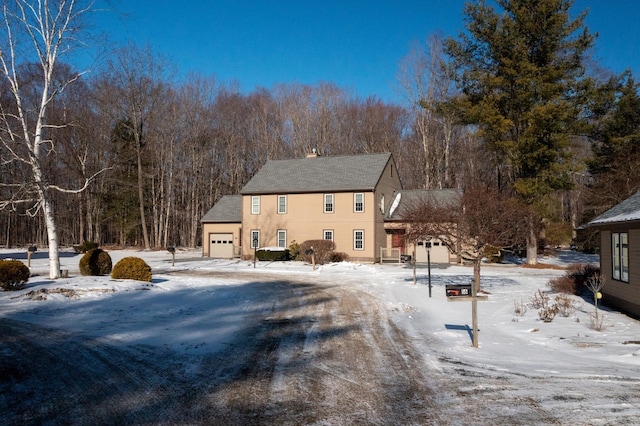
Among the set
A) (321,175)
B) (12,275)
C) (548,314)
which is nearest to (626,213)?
(548,314)

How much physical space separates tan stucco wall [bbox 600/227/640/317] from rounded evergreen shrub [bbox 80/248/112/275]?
1676 centimetres

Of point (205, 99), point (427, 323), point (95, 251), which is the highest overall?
point (205, 99)

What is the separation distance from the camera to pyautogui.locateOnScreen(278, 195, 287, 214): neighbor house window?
3197 cm

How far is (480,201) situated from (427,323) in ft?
20.3

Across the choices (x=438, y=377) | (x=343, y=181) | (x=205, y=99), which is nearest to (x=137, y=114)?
(x=205, y=99)

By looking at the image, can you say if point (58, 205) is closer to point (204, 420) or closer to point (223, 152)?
point (223, 152)

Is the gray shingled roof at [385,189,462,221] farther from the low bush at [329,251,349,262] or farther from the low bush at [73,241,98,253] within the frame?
the low bush at [73,241,98,253]

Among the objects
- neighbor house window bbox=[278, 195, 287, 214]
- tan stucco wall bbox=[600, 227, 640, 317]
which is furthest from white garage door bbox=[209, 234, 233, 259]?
tan stucco wall bbox=[600, 227, 640, 317]

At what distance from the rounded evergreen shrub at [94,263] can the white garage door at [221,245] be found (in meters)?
16.8

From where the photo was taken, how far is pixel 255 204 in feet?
108

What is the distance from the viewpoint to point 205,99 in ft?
160

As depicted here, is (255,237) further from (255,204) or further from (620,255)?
(620,255)

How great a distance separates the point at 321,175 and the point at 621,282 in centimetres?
2196

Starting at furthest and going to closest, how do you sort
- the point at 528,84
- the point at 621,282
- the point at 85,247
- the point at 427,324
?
1. the point at 85,247
2. the point at 528,84
3. the point at 621,282
4. the point at 427,324
